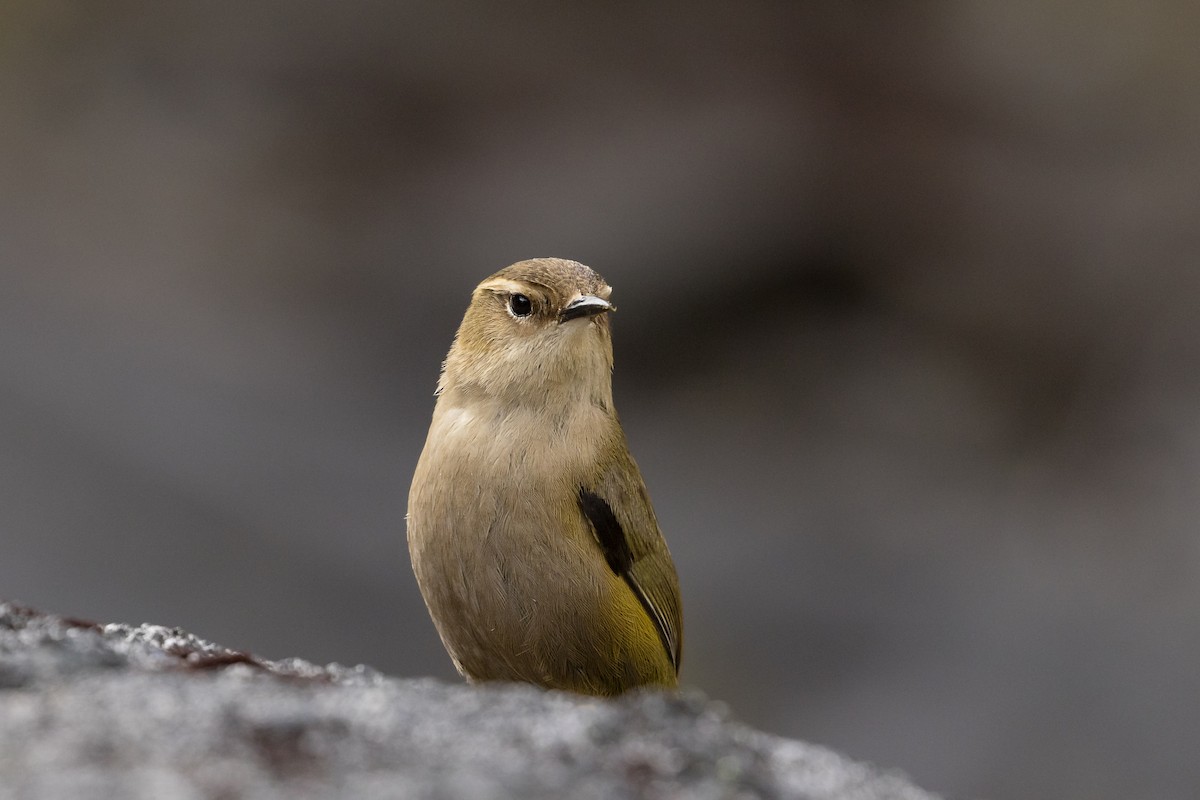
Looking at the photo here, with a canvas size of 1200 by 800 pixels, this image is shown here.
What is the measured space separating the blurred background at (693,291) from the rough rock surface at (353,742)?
7883 millimetres

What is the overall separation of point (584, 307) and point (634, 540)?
105cm

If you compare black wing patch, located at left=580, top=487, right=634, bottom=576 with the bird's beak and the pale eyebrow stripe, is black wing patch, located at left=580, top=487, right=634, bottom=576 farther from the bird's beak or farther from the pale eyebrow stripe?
the pale eyebrow stripe

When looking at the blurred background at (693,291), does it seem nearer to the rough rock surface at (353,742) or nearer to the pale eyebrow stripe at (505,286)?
the pale eyebrow stripe at (505,286)

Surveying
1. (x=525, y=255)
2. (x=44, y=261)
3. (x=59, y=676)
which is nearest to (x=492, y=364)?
(x=59, y=676)

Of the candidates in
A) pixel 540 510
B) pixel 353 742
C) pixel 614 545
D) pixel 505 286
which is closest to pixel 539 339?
pixel 505 286

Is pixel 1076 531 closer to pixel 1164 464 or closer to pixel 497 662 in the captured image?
pixel 1164 464

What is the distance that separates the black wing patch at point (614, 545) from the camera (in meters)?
5.72

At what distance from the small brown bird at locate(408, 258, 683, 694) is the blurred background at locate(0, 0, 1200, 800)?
5.68m

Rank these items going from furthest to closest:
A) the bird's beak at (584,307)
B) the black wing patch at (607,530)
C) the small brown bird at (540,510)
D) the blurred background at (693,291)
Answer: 1. the blurred background at (693,291)
2. the bird's beak at (584,307)
3. the black wing patch at (607,530)
4. the small brown bird at (540,510)

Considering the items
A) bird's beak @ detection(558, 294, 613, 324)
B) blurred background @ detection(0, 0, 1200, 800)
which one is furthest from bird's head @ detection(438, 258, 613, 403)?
blurred background @ detection(0, 0, 1200, 800)

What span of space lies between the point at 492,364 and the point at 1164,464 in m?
8.00

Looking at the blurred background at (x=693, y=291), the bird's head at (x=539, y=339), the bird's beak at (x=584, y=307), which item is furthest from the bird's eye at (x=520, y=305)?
the blurred background at (x=693, y=291)

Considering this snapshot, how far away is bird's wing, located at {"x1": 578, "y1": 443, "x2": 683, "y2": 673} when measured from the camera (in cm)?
577

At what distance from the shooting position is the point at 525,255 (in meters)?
12.6
